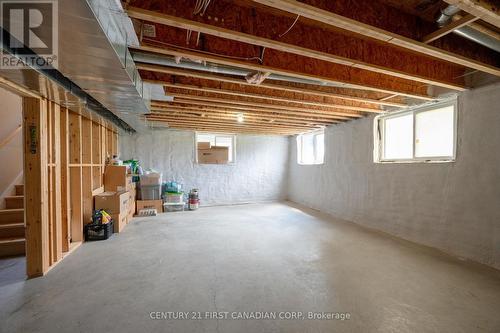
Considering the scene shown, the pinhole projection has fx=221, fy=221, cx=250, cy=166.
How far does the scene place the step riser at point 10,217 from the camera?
2908 mm

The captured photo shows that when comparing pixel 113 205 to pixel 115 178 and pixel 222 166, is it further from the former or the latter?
pixel 222 166

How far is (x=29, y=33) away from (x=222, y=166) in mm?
5007

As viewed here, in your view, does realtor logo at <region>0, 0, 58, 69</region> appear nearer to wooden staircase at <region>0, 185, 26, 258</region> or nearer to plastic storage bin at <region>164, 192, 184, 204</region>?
wooden staircase at <region>0, 185, 26, 258</region>

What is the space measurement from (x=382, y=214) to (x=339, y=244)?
117 cm

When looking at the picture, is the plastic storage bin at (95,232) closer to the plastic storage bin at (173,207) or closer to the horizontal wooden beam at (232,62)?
the plastic storage bin at (173,207)

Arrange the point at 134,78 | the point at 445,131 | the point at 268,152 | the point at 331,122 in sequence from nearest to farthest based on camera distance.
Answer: the point at 134,78, the point at 445,131, the point at 331,122, the point at 268,152

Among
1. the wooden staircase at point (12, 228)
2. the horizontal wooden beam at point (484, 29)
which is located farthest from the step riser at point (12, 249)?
the horizontal wooden beam at point (484, 29)

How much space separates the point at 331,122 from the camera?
4.64 m

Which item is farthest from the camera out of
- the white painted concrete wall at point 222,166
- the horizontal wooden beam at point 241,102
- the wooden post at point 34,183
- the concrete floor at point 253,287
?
the white painted concrete wall at point 222,166

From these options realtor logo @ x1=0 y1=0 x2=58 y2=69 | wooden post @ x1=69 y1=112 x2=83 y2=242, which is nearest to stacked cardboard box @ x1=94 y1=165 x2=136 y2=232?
wooden post @ x1=69 y1=112 x2=83 y2=242

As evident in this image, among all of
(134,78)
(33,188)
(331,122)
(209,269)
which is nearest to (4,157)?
(33,188)

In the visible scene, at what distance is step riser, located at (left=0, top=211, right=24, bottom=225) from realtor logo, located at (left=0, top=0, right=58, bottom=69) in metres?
2.46

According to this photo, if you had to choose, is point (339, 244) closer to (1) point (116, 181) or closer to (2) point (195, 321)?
(2) point (195, 321)

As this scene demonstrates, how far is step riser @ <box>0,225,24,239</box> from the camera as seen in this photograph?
110 inches
